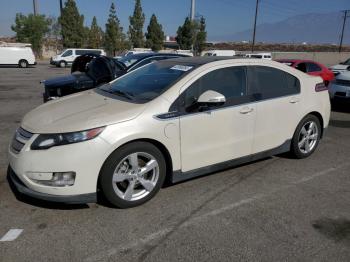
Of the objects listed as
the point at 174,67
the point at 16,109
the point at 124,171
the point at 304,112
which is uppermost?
the point at 174,67

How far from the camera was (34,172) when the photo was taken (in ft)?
11.5

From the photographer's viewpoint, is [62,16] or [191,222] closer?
[191,222]

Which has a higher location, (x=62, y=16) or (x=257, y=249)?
(x=62, y=16)

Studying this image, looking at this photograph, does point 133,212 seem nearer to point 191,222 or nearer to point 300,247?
point 191,222

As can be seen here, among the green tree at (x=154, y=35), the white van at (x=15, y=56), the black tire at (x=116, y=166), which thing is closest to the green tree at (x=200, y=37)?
the green tree at (x=154, y=35)

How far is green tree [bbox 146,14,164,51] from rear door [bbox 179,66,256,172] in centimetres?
4897

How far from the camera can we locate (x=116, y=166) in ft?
12.0

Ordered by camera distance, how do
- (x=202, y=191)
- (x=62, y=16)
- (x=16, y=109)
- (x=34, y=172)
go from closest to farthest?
(x=34, y=172) → (x=202, y=191) → (x=16, y=109) → (x=62, y=16)

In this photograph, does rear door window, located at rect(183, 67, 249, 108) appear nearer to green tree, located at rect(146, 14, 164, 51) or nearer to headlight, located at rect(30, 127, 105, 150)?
headlight, located at rect(30, 127, 105, 150)

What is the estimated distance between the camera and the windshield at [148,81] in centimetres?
418

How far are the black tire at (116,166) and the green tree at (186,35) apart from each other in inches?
1851

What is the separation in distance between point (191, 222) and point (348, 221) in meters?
1.59

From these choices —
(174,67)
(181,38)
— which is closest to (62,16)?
(181,38)

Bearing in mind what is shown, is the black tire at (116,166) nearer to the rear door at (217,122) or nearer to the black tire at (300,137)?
the rear door at (217,122)
